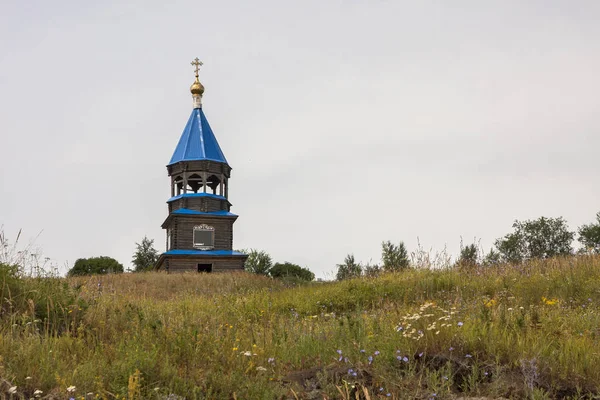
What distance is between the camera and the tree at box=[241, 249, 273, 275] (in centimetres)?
5185

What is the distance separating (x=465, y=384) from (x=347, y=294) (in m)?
7.47

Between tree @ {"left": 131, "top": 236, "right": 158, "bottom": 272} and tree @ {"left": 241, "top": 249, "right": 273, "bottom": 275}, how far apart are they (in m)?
10.5

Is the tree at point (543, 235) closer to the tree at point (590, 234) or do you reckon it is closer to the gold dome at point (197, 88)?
the tree at point (590, 234)

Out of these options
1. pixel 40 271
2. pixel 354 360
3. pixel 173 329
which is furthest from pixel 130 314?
pixel 354 360

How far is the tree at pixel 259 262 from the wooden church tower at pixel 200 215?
1576cm

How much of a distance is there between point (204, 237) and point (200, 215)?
5.04 ft

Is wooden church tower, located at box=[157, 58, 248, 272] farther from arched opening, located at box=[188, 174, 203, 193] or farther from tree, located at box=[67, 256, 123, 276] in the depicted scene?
tree, located at box=[67, 256, 123, 276]

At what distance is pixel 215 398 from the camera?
4.51 metres

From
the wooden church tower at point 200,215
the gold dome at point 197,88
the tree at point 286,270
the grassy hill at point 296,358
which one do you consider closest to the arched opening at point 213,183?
the wooden church tower at point 200,215

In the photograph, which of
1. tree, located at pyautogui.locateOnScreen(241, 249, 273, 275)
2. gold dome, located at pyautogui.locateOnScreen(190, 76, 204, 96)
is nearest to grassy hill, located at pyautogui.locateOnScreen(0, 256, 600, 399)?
gold dome, located at pyautogui.locateOnScreen(190, 76, 204, 96)

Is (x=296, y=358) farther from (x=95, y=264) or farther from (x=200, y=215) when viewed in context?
(x=95, y=264)

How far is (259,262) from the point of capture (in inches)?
2067

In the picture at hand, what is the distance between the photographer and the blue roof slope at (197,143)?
35.6 m

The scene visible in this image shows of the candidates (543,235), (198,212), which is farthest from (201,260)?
(543,235)
